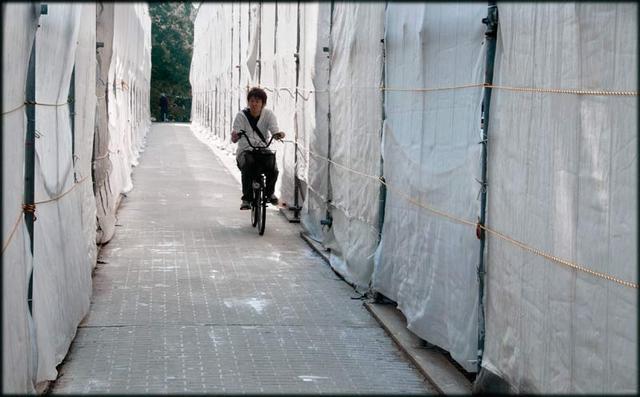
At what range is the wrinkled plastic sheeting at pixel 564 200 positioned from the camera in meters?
3.28

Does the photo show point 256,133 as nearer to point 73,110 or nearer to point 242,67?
point 73,110

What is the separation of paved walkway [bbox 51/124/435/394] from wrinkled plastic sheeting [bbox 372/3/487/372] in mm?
374

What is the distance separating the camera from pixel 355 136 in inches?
315

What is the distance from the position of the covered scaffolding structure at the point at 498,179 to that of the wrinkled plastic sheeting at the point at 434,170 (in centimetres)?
2

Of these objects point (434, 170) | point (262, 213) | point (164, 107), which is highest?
point (164, 107)

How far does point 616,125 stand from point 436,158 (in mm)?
2360

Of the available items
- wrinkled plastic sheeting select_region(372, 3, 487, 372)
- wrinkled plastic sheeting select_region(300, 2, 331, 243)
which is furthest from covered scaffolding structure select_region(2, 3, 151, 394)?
wrinkled plastic sheeting select_region(300, 2, 331, 243)

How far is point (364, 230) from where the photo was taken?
766 cm

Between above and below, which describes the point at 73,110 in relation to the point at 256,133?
above

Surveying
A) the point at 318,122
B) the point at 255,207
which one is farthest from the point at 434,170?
the point at 255,207

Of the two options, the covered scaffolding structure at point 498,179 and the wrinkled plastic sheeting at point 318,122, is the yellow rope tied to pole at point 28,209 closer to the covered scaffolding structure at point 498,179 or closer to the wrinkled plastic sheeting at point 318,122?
the covered scaffolding structure at point 498,179

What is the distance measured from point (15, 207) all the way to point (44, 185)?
1.01m

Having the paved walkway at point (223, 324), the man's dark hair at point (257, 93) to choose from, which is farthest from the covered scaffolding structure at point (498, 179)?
the man's dark hair at point (257, 93)

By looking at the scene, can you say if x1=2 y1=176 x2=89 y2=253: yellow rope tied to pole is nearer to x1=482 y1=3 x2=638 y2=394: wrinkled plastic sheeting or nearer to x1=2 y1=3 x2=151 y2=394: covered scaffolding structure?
x1=2 y1=3 x2=151 y2=394: covered scaffolding structure
